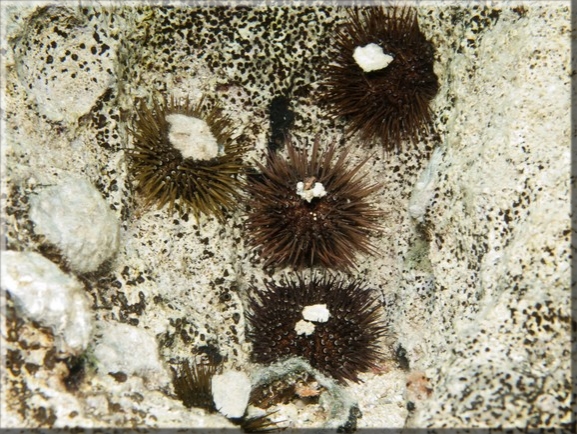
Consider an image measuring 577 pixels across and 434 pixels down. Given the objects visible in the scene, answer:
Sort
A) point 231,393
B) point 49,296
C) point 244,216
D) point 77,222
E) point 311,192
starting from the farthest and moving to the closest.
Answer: point 244,216 < point 311,192 < point 231,393 < point 77,222 < point 49,296

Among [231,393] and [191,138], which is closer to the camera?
[231,393]

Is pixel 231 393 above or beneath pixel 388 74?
beneath

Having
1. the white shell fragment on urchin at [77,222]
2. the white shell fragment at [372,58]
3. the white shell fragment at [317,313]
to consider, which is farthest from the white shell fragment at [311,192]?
the white shell fragment on urchin at [77,222]

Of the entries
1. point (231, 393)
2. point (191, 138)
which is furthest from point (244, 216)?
point (231, 393)

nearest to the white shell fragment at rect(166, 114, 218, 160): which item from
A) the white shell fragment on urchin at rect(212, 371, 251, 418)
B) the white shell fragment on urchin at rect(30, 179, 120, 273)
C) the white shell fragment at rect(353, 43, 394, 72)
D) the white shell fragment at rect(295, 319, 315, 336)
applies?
the white shell fragment on urchin at rect(30, 179, 120, 273)

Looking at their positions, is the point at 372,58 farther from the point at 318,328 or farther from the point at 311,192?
the point at 318,328

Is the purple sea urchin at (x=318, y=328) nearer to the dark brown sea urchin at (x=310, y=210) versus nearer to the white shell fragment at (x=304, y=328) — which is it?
the white shell fragment at (x=304, y=328)

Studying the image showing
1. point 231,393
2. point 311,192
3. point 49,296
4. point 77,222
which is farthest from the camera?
point 311,192
